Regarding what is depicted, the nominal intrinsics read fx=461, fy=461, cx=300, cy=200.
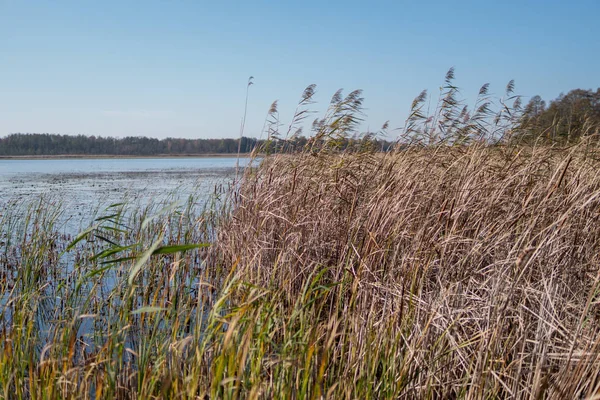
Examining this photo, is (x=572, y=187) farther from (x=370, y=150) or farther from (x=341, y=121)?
(x=341, y=121)

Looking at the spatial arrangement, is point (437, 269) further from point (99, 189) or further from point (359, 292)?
point (99, 189)

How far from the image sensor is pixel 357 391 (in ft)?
7.39

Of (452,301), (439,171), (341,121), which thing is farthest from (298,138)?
(452,301)

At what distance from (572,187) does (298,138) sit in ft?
→ 10.5

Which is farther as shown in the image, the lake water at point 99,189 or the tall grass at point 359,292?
the lake water at point 99,189

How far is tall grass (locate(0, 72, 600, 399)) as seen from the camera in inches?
88.7

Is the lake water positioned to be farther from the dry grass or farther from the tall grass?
the dry grass

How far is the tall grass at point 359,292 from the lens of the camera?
2254mm

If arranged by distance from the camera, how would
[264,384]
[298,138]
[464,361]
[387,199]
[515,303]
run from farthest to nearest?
[298,138] → [387,199] → [515,303] → [464,361] → [264,384]

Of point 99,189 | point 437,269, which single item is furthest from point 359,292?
point 99,189

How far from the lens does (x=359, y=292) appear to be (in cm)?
310

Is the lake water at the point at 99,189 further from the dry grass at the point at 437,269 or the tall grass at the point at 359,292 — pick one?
the dry grass at the point at 437,269

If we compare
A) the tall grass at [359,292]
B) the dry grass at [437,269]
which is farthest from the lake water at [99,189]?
the dry grass at [437,269]

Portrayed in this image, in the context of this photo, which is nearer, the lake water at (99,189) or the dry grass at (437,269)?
the dry grass at (437,269)
